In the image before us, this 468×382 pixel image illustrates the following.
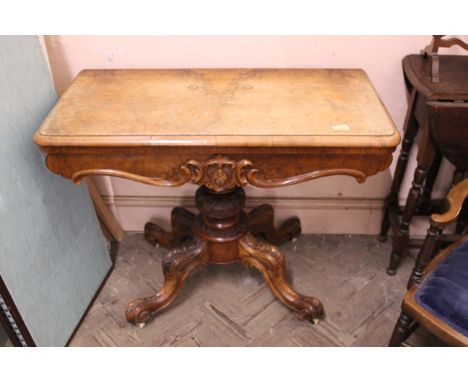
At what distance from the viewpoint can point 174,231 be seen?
1983 mm

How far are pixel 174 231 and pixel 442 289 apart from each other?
1.14 metres

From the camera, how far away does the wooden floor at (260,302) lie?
1674mm

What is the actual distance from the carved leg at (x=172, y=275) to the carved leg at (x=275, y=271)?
6.5 inches

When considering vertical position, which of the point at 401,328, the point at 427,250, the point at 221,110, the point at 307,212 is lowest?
the point at 307,212

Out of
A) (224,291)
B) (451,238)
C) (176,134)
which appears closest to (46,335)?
(224,291)

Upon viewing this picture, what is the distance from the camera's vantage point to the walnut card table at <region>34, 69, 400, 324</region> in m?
1.21

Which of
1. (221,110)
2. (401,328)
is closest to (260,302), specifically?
(401,328)

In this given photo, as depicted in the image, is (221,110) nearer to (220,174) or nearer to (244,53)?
(220,174)

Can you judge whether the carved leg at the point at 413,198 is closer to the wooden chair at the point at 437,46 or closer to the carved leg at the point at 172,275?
the wooden chair at the point at 437,46

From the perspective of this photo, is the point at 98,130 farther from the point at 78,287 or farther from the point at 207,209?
the point at 78,287

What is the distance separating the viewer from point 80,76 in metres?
1.54

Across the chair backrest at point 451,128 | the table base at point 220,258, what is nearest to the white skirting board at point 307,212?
the table base at point 220,258

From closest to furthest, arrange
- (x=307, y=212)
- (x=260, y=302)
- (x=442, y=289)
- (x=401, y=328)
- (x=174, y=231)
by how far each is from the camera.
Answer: (x=442, y=289)
(x=401, y=328)
(x=260, y=302)
(x=174, y=231)
(x=307, y=212)

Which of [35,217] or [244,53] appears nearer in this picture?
[35,217]
